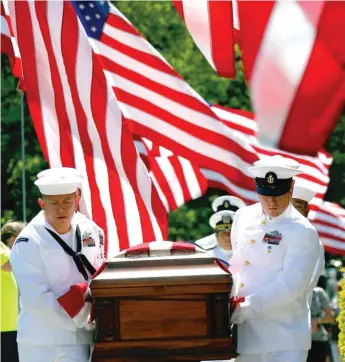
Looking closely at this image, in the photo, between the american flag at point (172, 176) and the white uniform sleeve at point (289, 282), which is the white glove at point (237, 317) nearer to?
the white uniform sleeve at point (289, 282)

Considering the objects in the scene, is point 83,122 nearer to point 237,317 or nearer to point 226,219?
point 226,219

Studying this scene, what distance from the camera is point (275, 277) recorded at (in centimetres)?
828

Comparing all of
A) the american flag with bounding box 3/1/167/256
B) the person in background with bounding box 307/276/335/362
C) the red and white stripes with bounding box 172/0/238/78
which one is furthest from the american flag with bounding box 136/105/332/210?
the red and white stripes with bounding box 172/0/238/78

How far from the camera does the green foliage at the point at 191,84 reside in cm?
2162

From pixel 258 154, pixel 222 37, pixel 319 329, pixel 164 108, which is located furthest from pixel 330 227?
pixel 222 37

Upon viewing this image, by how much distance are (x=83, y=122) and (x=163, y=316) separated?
12.0ft

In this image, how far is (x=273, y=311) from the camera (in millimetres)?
8336

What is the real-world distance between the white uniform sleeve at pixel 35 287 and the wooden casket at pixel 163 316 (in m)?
0.33

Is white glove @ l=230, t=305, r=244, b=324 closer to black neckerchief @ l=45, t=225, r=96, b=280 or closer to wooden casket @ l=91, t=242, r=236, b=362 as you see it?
wooden casket @ l=91, t=242, r=236, b=362

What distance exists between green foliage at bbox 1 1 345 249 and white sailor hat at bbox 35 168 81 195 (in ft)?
39.7

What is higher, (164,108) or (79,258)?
(164,108)

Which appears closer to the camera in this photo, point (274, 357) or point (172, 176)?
point (274, 357)

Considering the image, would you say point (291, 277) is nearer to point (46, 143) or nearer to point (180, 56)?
point (46, 143)

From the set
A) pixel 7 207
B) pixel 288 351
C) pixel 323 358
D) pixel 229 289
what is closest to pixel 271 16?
pixel 229 289
